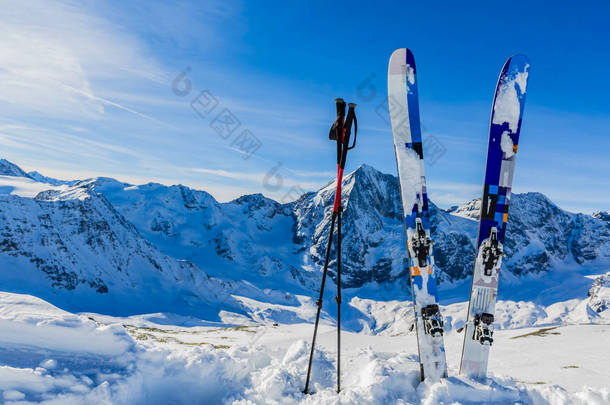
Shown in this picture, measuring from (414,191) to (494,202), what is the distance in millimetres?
2179

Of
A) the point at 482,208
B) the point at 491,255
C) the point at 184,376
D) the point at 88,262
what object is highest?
the point at 482,208

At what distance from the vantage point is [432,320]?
8.52 metres

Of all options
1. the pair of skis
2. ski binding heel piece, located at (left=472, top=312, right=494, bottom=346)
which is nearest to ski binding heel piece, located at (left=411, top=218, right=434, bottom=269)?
the pair of skis

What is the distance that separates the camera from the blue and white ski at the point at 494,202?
8828 millimetres

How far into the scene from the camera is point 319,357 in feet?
30.3

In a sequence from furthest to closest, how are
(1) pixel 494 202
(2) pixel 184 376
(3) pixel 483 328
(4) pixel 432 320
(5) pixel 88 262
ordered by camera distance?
(5) pixel 88 262
(1) pixel 494 202
(3) pixel 483 328
(4) pixel 432 320
(2) pixel 184 376

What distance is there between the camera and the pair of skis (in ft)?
28.1

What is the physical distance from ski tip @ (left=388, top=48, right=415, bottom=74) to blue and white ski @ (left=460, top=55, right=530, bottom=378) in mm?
2605

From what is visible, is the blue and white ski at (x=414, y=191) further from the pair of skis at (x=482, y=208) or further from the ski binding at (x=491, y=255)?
the ski binding at (x=491, y=255)

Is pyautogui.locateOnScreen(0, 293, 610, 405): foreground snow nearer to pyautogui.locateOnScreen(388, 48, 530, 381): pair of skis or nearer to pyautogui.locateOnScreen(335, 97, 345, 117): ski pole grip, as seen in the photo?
pyautogui.locateOnScreen(388, 48, 530, 381): pair of skis

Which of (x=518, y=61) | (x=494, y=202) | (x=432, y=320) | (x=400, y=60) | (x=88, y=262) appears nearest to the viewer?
(x=432, y=320)

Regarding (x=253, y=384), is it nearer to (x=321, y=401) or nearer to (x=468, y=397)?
(x=321, y=401)

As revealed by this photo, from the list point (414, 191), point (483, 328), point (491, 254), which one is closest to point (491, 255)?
point (491, 254)

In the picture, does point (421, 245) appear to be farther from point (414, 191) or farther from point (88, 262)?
point (88, 262)
